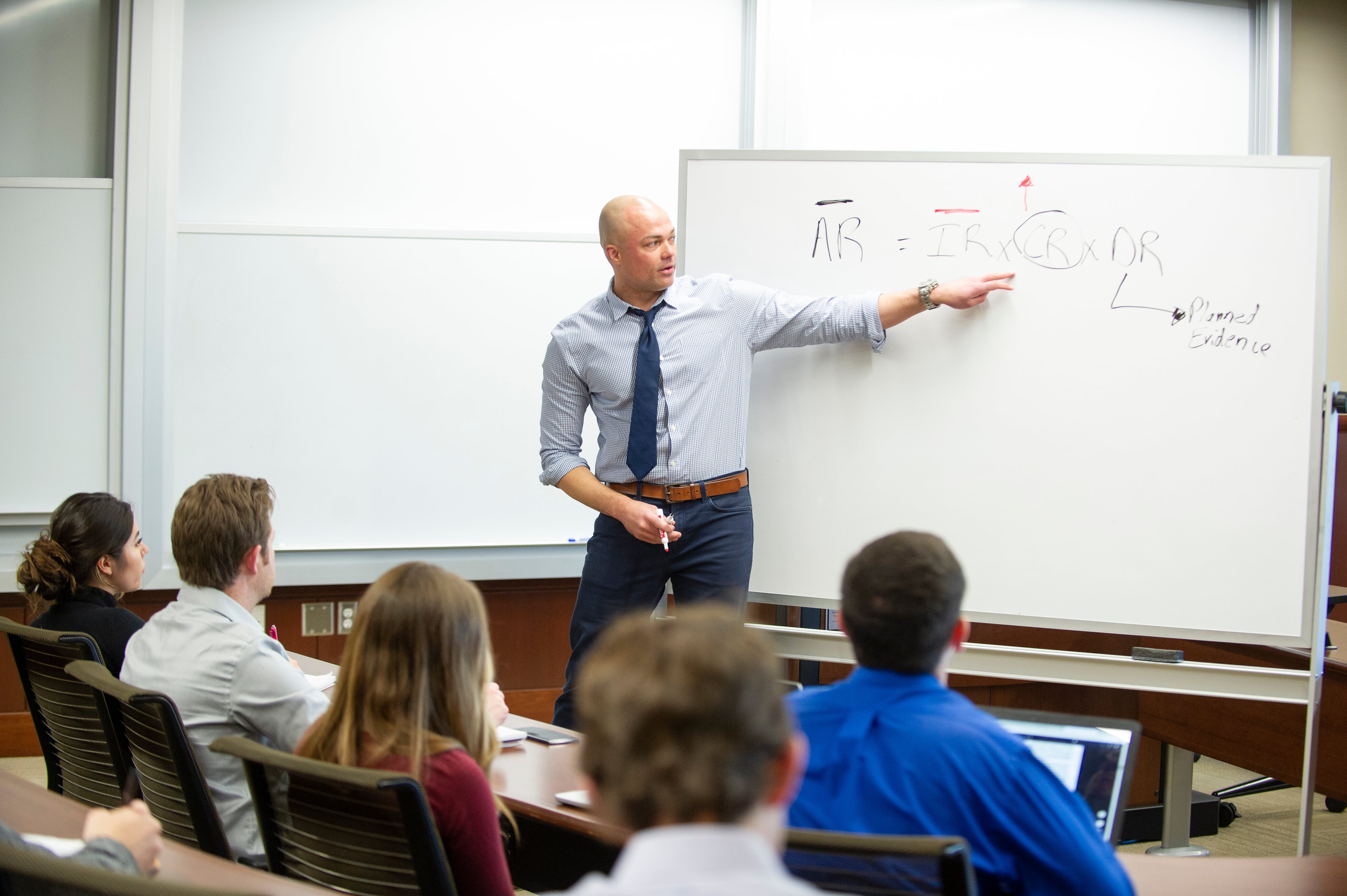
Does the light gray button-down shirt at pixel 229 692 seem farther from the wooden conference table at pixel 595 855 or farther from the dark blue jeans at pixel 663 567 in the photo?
the dark blue jeans at pixel 663 567

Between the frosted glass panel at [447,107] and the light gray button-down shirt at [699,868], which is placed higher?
the frosted glass panel at [447,107]

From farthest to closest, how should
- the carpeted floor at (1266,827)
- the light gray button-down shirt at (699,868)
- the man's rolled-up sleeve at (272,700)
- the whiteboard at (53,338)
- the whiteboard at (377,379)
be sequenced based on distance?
1. the whiteboard at (377,379)
2. the whiteboard at (53,338)
3. the carpeted floor at (1266,827)
4. the man's rolled-up sleeve at (272,700)
5. the light gray button-down shirt at (699,868)

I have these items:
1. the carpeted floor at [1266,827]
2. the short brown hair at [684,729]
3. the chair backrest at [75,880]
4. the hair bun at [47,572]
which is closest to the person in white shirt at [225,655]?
the hair bun at [47,572]

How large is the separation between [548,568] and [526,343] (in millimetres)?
852

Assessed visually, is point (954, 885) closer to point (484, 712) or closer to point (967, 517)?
point (484, 712)

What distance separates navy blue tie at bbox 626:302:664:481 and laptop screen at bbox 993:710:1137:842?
1.33m

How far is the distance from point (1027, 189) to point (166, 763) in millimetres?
2090

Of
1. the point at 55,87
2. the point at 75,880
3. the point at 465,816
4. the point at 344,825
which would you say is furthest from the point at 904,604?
the point at 55,87

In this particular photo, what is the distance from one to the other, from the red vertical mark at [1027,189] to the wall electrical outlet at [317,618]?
2826 mm

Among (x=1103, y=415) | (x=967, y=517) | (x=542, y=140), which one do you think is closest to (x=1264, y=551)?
(x=1103, y=415)

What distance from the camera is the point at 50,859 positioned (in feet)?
3.00

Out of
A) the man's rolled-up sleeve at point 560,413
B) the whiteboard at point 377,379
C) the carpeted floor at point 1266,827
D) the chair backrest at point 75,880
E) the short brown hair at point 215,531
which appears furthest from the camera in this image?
the whiteboard at point 377,379

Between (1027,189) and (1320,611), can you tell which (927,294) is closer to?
(1027,189)

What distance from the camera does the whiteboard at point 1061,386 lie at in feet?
7.83
